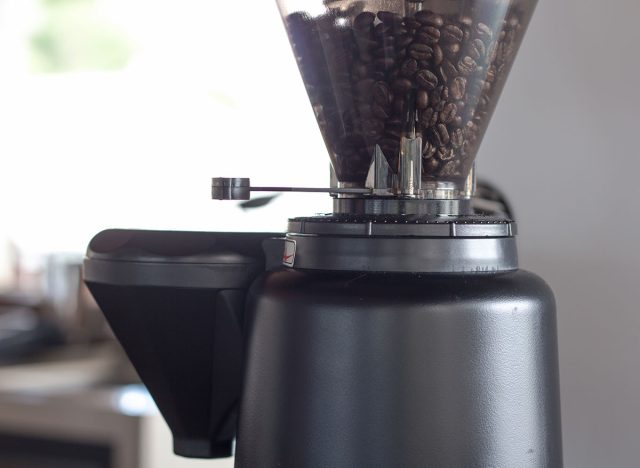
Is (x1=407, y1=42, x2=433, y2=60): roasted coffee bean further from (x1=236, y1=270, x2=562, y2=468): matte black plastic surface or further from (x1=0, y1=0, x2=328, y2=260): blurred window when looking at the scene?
(x1=0, y1=0, x2=328, y2=260): blurred window

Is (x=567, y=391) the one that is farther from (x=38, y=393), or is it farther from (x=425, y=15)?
(x=38, y=393)

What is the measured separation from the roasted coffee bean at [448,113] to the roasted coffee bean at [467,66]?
0.02 m

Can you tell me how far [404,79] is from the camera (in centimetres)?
55

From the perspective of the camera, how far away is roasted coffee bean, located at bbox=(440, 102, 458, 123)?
0.57m

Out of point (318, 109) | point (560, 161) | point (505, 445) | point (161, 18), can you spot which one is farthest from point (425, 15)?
point (161, 18)

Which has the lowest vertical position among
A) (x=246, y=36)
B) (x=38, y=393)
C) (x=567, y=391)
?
(x=38, y=393)

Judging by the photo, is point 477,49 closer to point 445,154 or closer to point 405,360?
point 445,154

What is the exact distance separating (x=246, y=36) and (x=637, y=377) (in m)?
1.72

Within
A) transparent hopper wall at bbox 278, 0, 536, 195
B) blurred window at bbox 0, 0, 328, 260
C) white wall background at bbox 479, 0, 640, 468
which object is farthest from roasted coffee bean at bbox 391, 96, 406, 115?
blurred window at bbox 0, 0, 328, 260

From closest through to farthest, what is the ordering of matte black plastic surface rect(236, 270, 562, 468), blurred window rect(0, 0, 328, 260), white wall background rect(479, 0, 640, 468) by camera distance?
matte black plastic surface rect(236, 270, 562, 468) → white wall background rect(479, 0, 640, 468) → blurred window rect(0, 0, 328, 260)

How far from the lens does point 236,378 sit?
0.60m

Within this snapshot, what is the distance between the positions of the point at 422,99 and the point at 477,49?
50 millimetres

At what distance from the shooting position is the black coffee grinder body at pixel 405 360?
0.48 metres

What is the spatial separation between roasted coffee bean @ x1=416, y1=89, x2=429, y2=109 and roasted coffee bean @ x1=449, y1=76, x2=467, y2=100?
2 centimetres
